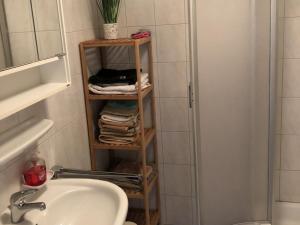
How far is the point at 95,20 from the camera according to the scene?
2150 mm

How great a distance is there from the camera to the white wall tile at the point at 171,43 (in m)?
2.09

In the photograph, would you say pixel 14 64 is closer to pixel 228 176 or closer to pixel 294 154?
pixel 228 176

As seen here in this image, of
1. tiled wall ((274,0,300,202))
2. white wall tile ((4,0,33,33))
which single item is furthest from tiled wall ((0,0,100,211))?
tiled wall ((274,0,300,202))

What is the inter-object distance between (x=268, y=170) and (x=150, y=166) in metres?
0.70

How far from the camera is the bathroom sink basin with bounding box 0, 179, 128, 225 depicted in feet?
4.74

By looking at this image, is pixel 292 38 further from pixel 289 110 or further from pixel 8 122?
pixel 8 122

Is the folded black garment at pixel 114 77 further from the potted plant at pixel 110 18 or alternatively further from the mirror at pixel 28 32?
the mirror at pixel 28 32

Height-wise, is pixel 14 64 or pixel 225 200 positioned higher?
pixel 14 64

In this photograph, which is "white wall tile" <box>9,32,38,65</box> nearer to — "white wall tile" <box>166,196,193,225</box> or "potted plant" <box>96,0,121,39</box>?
"potted plant" <box>96,0,121,39</box>

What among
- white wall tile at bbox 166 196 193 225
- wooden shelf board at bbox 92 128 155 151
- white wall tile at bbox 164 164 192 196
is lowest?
white wall tile at bbox 166 196 193 225

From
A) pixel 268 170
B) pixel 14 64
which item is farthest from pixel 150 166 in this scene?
pixel 14 64

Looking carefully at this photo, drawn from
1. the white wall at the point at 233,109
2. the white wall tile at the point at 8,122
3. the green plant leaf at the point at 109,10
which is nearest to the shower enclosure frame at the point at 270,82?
the white wall at the point at 233,109

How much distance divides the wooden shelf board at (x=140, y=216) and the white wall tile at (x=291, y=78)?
1.13 meters

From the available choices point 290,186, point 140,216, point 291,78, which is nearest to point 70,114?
point 140,216
